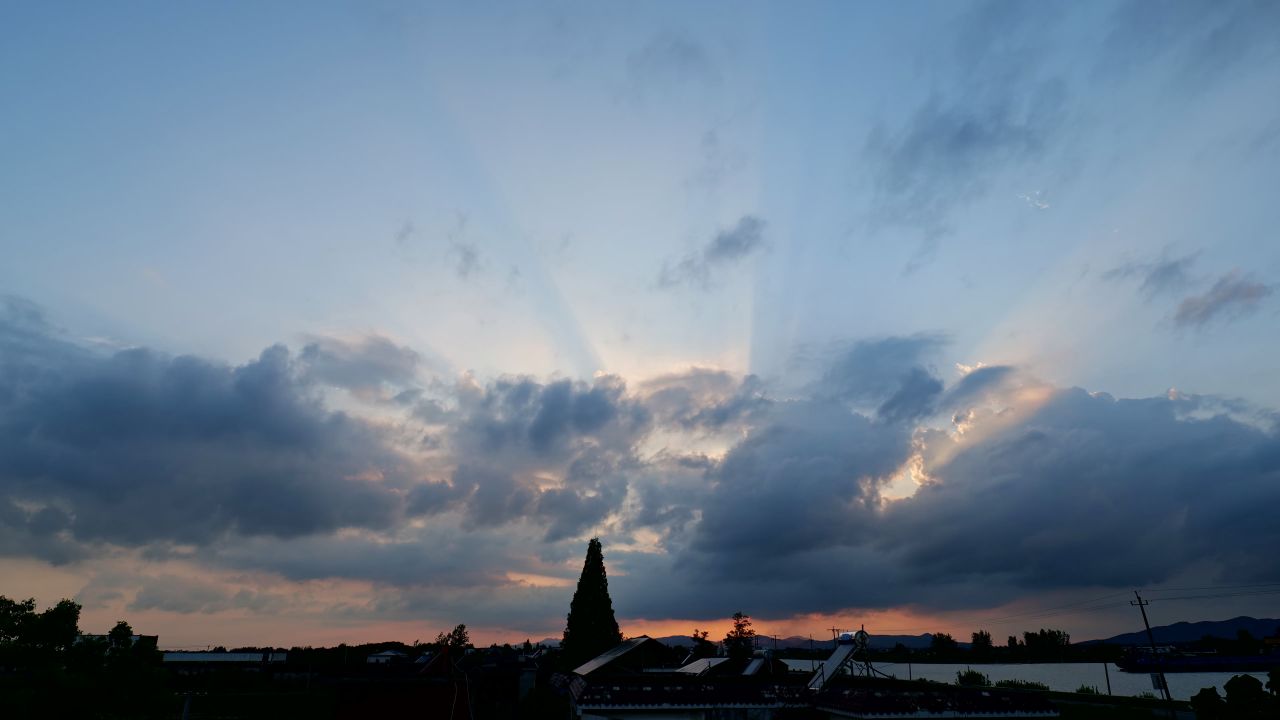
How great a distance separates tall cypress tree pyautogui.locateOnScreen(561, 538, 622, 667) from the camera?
9850 cm

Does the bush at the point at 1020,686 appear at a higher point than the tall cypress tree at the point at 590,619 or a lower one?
lower

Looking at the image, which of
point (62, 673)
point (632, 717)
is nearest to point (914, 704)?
point (632, 717)

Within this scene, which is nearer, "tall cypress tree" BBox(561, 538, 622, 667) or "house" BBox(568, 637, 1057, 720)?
"house" BBox(568, 637, 1057, 720)

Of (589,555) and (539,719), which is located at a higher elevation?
(589,555)

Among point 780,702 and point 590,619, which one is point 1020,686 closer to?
point 590,619

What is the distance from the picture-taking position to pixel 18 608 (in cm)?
10100

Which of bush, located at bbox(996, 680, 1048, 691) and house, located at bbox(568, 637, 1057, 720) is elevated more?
house, located at bbox(568, 637, 1057, 720)

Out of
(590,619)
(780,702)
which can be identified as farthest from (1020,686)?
(780,702)

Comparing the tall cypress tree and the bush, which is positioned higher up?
the tall cypress tree

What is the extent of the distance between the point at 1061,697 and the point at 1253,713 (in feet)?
156

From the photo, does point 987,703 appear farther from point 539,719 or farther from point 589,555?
point 589,555

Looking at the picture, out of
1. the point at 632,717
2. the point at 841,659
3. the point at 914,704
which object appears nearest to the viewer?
the point at 914,704

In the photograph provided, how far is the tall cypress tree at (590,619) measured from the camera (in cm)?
9850

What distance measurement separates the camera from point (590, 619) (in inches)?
3949
